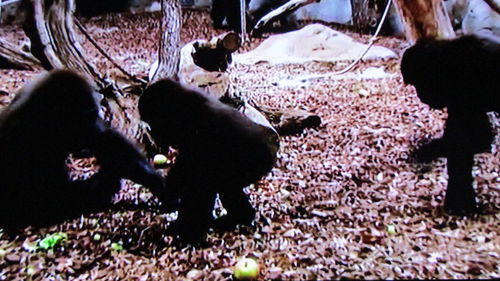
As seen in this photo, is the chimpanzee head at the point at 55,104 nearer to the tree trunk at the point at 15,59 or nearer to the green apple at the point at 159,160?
the green apple at the point at 159,160

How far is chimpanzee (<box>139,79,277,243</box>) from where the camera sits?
266 centimetres

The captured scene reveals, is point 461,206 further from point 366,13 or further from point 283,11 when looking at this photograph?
point 366,13

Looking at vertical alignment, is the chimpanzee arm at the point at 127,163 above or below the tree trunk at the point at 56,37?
below

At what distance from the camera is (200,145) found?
2668 millimetres

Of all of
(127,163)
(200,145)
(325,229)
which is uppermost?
(200,145)

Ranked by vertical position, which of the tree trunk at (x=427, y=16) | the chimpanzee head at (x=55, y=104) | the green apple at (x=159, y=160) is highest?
the tree trunk at (x=427, y=16)

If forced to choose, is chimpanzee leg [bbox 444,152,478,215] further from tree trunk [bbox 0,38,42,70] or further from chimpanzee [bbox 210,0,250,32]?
chimpanzee [bbox 210,0,250,32]

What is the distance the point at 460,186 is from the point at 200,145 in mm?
1467

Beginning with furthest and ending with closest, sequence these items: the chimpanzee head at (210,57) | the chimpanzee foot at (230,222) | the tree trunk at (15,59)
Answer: the tree trunk at (15,59), the chimpanzee head at (210,57), the chimpanzee foot at (230,222)

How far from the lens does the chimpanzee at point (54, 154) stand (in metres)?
2.80

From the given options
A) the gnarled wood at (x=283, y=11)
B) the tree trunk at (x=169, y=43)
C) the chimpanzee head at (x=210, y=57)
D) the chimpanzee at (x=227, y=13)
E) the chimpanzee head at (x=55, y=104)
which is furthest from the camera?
the chimpanzee at (x=227, y=13)

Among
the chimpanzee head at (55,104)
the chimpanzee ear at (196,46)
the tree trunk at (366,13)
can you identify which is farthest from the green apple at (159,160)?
the tree trunk at (366,13)

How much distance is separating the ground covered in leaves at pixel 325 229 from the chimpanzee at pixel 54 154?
0.15m

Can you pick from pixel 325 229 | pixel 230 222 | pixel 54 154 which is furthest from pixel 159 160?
pixel 325 229
